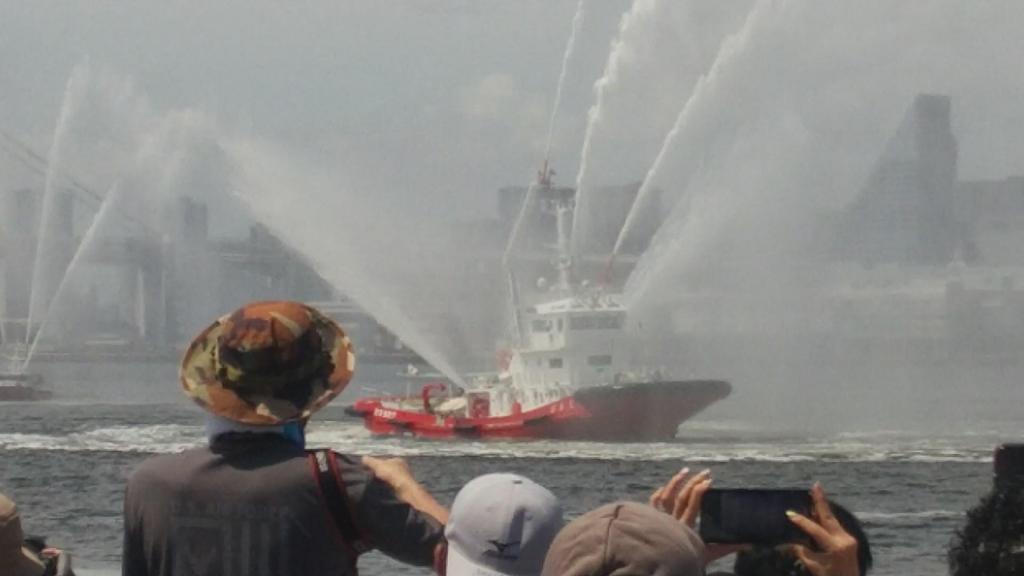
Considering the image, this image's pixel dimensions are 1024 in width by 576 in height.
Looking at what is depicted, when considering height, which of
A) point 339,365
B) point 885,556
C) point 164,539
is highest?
point 339,365

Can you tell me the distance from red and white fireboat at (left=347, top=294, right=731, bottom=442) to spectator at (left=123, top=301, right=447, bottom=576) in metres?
42.6

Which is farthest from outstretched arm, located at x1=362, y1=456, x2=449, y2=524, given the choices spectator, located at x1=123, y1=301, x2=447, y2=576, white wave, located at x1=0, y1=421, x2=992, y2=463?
white wave, located at x1=0, y1=421, x2=992, y2=463

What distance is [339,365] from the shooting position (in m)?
4.50

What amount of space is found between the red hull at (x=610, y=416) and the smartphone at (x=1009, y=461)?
140 feet

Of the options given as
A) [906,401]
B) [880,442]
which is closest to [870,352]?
[906,401]

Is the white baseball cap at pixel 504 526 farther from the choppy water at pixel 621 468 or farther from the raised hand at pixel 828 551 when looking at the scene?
the choppy water at pixel 621 468

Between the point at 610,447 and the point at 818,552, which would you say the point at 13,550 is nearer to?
the point at 818,552

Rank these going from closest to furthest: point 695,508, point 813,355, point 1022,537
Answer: point 1022,537 < point 695,508 < point 813,355

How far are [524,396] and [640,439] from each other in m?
4.00

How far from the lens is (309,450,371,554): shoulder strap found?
14.6 ft

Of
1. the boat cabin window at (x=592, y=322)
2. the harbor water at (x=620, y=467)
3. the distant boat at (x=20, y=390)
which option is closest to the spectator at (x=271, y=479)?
the harbor water at (x=620, y=467)

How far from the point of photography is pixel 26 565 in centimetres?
447

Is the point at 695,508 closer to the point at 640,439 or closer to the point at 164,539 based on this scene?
the point at 164,539

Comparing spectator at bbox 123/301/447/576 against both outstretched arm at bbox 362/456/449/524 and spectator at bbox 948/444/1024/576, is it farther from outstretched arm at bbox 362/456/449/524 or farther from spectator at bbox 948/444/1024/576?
spectator at bbox 948/444/1024/576
